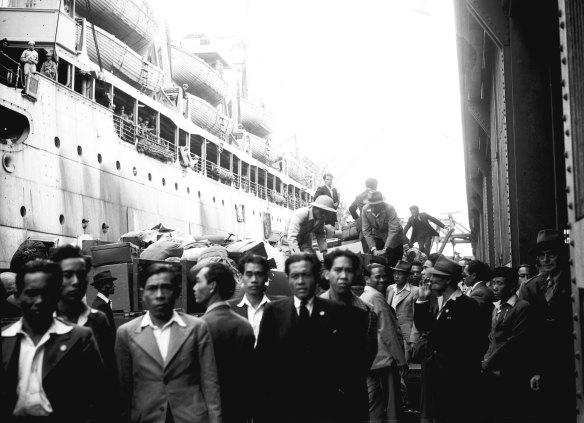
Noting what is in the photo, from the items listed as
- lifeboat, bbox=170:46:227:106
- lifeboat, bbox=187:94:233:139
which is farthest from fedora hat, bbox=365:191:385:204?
lifeboat, bbox=170:46:227:106

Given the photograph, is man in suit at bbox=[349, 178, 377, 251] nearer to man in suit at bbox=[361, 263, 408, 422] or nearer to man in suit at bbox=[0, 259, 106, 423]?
man in suit at bbox=[361, 263, 408, 422]

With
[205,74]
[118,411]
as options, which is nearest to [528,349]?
[118,411]

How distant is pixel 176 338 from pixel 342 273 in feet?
4.75

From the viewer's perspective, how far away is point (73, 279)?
429 centimetres

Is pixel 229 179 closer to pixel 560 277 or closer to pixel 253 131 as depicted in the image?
pixel 253 131

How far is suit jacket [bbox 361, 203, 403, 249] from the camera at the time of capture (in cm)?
998

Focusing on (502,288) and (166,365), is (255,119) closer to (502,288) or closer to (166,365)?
(502,288)

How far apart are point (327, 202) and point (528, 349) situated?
153 inches

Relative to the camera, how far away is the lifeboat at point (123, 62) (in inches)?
1016

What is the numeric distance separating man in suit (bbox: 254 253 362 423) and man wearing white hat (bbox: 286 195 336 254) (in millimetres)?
4327

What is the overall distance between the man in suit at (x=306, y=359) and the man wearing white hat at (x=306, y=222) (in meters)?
4.33

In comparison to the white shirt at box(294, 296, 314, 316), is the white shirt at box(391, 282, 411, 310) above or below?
below

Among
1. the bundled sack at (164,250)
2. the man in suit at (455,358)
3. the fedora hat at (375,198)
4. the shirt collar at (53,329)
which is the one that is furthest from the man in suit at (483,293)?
the bundled sack at (164,250)

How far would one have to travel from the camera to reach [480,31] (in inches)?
433
